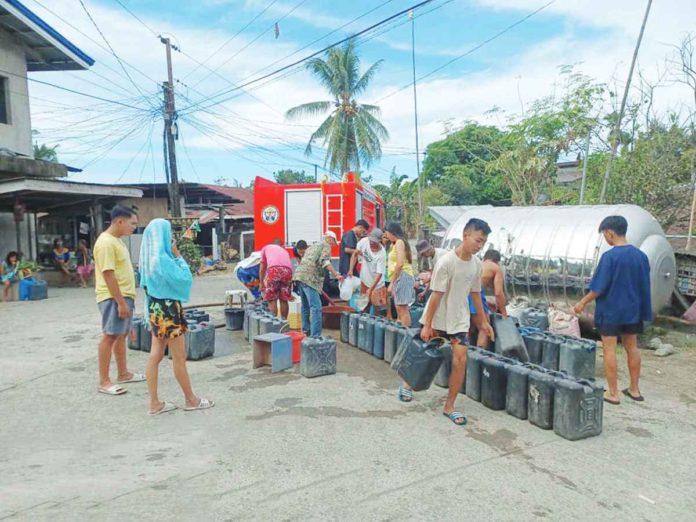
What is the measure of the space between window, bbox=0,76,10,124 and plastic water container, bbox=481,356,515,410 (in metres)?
16.1

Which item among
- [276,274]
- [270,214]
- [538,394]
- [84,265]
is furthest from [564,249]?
[84,265]

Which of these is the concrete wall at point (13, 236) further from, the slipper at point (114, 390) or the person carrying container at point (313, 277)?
the slipper at point (114, 390)

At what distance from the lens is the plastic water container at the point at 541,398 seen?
446 cm

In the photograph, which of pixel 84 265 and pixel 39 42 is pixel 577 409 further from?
pixel 39 42

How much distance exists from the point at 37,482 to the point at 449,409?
3.21m

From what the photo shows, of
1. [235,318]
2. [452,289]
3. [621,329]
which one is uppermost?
[452,289]

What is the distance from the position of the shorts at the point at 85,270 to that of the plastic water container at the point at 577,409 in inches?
595

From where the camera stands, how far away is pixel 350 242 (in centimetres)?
970

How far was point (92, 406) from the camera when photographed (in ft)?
16.4

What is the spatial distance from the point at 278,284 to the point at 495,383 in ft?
12.6

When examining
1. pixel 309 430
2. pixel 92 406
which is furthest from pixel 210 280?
pixel 309 430

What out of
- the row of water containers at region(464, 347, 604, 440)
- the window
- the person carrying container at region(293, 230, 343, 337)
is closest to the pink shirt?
the person carrying container at region(293, 230, 343, 337)

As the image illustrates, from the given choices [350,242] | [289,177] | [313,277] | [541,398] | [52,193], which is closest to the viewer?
[541,398]

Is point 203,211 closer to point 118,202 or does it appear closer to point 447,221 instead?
point 118,202
